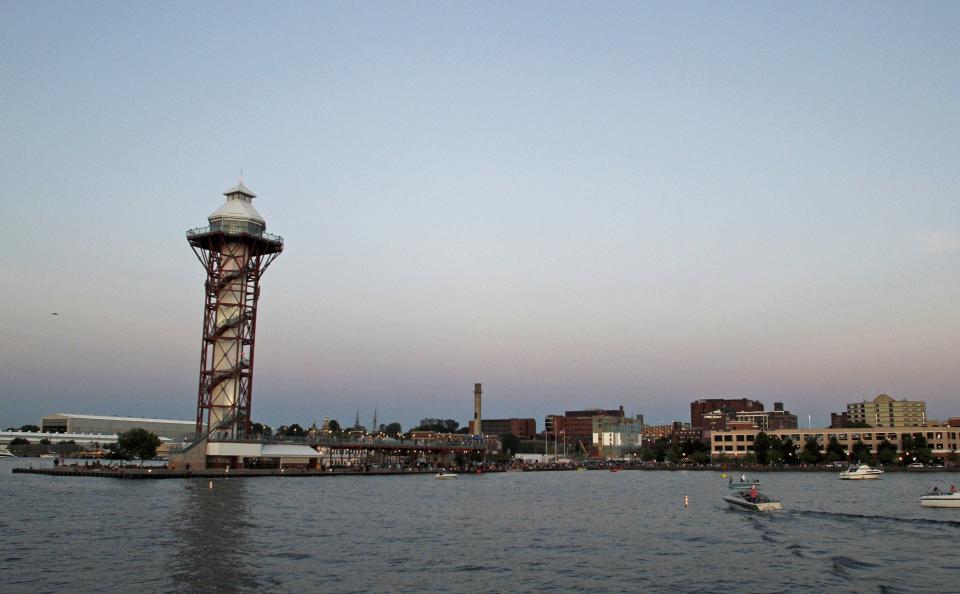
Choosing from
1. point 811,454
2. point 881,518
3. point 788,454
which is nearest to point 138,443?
point 881,518

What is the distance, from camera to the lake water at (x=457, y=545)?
3741 centimetres

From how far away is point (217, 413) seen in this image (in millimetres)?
125438

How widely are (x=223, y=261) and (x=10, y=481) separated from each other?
41809 mm

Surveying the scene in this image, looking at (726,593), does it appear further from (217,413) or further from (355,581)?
(217,413)

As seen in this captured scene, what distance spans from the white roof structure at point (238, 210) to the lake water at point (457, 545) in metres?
55.5

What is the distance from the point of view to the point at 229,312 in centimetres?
12588

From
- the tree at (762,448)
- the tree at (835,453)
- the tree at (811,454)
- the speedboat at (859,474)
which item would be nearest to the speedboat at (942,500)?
the speedboat at (859,474)

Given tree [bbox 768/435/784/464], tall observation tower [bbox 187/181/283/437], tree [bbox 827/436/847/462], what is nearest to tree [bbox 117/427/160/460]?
tall observation tower [bbox 187/181/283/437]

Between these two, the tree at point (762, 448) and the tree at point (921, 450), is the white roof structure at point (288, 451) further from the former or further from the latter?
the tree at point (921, 450)

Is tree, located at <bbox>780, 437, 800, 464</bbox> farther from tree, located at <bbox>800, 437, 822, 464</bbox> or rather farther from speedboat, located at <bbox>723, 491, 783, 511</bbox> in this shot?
speedboat, located at <bbox>723, 491, 783, 511</bbox>

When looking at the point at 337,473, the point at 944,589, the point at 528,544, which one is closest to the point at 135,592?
the point at 528,544

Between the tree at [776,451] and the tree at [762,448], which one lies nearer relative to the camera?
the tree at [776,451]

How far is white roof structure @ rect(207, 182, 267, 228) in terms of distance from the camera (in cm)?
12875

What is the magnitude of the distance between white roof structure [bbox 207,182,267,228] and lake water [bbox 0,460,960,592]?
55478mm
